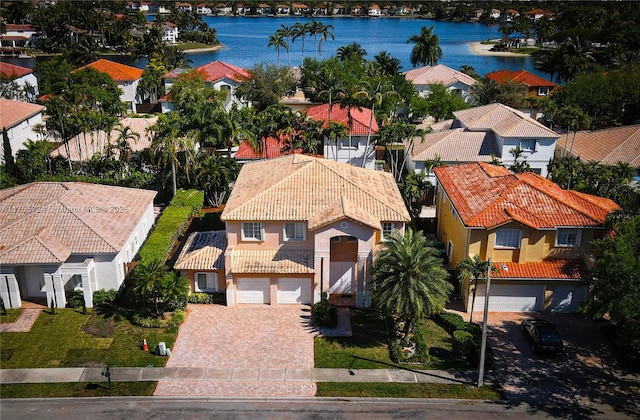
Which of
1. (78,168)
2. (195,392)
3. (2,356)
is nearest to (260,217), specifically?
(195,392)

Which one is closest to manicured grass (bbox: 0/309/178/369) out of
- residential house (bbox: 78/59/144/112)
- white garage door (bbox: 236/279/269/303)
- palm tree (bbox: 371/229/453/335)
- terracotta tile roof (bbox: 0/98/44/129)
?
white garage door (bbox: 236/279/269/303)

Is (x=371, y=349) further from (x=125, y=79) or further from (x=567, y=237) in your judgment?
(x=125, y=79)

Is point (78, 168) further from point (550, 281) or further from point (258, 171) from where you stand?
point (550, 281)

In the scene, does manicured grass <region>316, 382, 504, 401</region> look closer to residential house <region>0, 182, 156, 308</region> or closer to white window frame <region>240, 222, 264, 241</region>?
white window frame <region>240, 222, 264, 241</region>

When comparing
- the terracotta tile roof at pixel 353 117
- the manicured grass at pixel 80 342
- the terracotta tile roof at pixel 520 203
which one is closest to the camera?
the manicured grass at pixel 80 342

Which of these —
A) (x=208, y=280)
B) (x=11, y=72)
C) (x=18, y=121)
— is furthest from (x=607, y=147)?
(x=11, y=72)

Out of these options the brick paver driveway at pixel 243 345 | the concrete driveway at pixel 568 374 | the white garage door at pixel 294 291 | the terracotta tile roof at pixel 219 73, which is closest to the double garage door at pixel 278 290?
the white garage door at pixel 294 291

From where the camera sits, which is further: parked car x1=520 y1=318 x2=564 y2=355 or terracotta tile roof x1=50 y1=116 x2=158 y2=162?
terracotta tile roof x1=50 y1=116 x2=158 y2=162

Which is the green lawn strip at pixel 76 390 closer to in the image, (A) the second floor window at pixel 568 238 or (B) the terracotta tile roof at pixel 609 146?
(A) the second floor window at pixel 568 238
